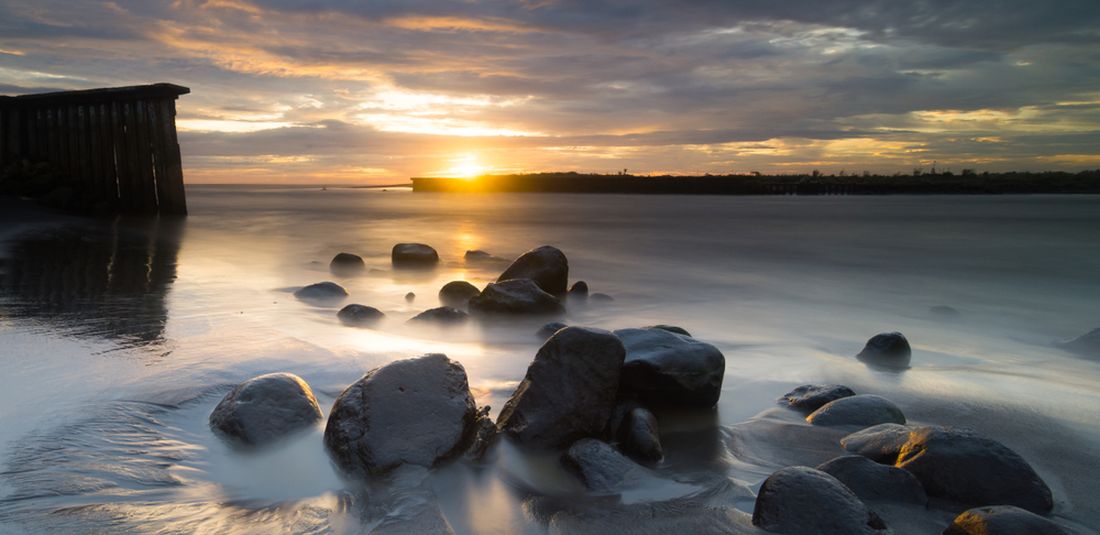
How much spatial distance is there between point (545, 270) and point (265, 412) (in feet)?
17.4

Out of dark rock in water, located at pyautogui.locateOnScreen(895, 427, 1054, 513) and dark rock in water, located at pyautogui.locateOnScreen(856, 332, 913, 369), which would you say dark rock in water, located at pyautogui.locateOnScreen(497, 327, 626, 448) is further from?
dark rock in water, located at pyautogui.locateOnScreen(856, 332, 913, 369)

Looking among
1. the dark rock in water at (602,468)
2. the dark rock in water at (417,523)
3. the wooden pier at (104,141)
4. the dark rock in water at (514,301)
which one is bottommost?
the dark rock in water at (417,523)

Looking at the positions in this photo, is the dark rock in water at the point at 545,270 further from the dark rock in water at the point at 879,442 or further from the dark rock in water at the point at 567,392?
the dark rock in water at the point at 879,442

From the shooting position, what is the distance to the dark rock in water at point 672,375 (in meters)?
4.14

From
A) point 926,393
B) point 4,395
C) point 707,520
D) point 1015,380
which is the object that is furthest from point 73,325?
point 1015,380

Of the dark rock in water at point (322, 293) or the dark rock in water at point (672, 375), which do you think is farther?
the dark rock in water at point (322, 293)

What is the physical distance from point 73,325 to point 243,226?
1586 cm

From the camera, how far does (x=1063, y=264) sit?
14.1 m

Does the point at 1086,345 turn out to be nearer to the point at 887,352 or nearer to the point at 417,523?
the point at 887,352

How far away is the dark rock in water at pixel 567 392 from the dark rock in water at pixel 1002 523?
166 cm

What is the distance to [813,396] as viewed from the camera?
4.35 m

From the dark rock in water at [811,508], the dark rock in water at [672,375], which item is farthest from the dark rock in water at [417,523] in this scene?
the dark rock in water at [672,375]

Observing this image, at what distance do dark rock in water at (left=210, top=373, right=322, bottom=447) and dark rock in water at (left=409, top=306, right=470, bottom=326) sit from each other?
110 inches

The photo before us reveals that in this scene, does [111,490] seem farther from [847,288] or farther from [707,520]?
[847,288]
